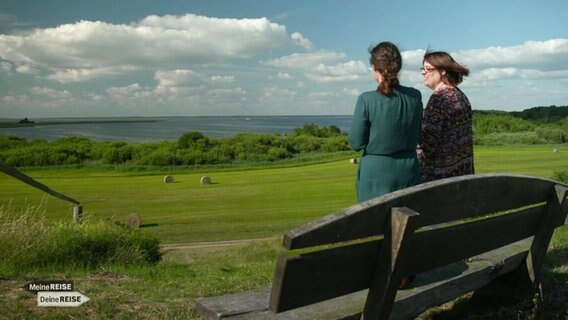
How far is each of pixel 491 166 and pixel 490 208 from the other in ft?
81.5

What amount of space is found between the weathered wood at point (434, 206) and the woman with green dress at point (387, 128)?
48 cm

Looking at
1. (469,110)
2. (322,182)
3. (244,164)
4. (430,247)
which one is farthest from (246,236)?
(244,164)

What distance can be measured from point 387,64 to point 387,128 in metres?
0.34

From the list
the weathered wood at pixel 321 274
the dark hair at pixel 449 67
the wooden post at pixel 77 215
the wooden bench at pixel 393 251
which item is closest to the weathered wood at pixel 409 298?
the wooden bench at pixel 393 251

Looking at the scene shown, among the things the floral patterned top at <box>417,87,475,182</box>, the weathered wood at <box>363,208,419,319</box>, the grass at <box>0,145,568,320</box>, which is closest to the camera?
the weathered wood at <box>363,208,419,319</box>

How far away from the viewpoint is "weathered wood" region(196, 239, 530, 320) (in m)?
2.12

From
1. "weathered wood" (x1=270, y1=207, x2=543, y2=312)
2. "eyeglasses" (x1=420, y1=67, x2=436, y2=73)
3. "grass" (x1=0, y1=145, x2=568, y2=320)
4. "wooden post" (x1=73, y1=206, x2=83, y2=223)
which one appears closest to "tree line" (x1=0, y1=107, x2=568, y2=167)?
"grass" (x1=0, y1=145, x2=568, y2=320)

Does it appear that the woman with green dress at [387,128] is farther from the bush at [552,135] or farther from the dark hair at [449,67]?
the bush at [552,135]

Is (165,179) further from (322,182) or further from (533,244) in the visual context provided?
(533,244)

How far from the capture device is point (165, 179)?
28.8 m

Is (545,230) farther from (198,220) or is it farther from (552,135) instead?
(552,135)

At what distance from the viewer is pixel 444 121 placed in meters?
3.42

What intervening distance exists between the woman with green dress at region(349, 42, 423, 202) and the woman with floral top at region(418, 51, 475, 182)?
1.97ft

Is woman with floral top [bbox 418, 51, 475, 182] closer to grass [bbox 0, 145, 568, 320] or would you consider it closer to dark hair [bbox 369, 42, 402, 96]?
dark hair [bbox 369, 42, 402, 96]
